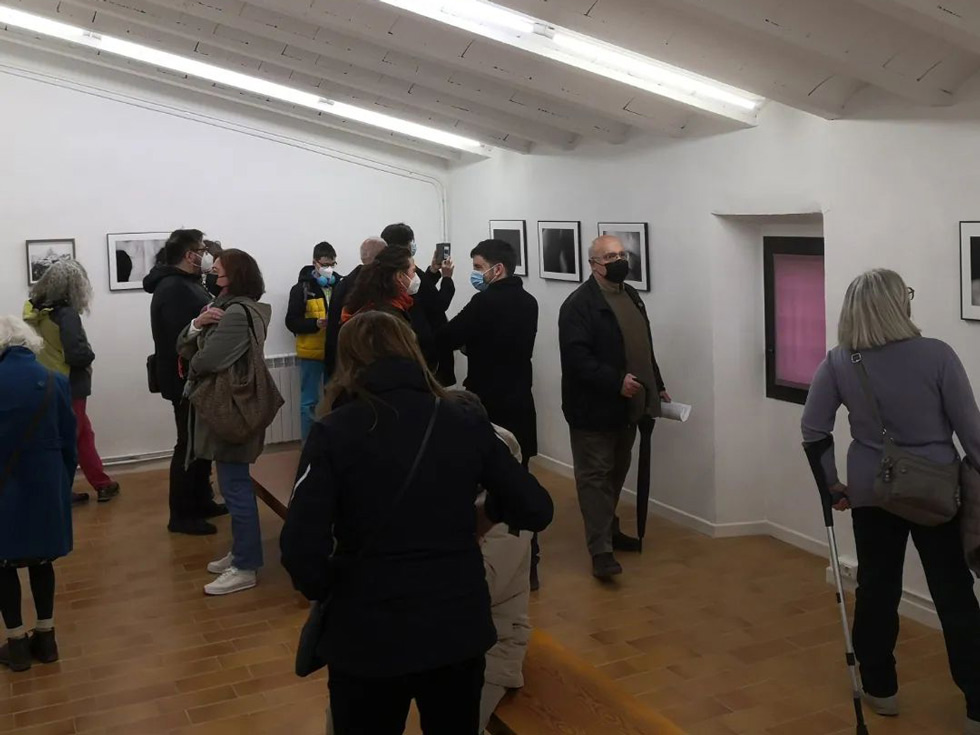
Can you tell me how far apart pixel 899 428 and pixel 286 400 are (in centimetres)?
690

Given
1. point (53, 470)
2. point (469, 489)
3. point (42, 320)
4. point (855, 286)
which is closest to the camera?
point (469, 489)

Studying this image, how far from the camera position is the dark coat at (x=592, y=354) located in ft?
20.4

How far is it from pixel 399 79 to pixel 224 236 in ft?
8.86

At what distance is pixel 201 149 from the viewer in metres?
9.77

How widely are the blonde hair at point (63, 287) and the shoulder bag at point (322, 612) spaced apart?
539 cm

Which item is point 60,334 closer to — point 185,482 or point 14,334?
point 185,482

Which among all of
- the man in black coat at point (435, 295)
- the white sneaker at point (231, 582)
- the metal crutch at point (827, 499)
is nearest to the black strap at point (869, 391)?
the metal crutch at point (827, 499)

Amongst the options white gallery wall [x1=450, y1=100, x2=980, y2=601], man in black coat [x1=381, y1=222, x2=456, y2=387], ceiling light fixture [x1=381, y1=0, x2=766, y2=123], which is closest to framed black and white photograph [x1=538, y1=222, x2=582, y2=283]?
white gallery wall [x1=450, y1=100, x2=980, y2=601]

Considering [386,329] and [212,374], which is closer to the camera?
[386,329]

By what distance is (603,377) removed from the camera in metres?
6.16

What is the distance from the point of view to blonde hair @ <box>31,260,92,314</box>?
7.71 metres

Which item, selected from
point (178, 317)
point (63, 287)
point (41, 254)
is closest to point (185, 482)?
point (178, 317)

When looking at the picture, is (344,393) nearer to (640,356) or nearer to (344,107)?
(640,356)

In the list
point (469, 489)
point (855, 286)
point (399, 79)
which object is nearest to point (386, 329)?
point (469, 489)
